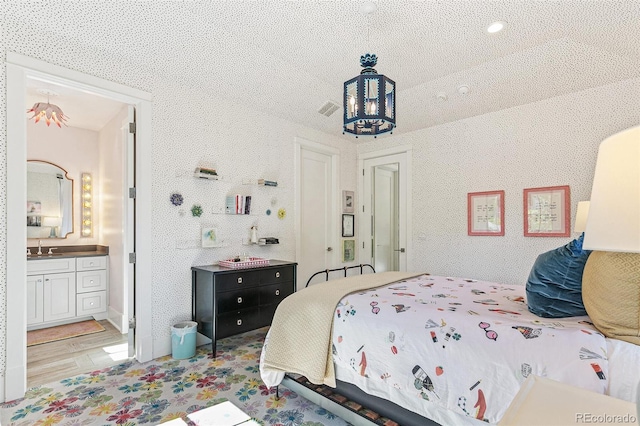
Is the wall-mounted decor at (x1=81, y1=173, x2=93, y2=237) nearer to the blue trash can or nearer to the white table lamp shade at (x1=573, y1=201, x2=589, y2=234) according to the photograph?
the blue trash can

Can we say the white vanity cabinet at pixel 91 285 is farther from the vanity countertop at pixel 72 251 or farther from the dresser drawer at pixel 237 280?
the dresser drawer at pixel 237 280

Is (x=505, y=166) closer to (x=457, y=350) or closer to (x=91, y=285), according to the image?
(x=457, y=350)

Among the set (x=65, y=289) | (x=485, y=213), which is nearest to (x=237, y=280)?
(x=65, y=289)

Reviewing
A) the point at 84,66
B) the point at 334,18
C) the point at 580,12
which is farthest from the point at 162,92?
the point at 580,12

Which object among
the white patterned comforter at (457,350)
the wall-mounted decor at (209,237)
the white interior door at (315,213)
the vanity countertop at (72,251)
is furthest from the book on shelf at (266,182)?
the vanity countertop at (72,251)

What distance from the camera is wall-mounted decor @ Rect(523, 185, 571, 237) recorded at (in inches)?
141

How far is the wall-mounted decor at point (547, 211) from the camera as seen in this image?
359 cm

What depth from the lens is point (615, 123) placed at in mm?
3336

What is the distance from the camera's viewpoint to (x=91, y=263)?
4.53 m

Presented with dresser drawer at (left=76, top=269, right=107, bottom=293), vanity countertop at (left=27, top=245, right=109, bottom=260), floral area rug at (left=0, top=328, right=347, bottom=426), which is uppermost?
vanity countertop at (left=27, top=245, right=109, bottom=260)

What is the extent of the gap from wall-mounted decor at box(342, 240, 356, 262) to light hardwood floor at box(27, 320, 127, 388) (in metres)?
3.08

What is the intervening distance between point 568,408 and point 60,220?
18.8 ft

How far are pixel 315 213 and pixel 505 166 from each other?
8.30ft

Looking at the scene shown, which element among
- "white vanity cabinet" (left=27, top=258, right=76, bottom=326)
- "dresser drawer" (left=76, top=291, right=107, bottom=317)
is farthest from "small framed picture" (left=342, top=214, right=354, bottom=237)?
"white vanity cabinet" (left=27, top=258, right=76, bottom=326)
